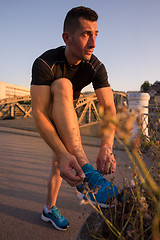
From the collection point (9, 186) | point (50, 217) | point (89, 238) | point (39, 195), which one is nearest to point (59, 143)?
point (89, 238)

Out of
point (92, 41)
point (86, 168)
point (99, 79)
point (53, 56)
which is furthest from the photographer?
point (99, 79)

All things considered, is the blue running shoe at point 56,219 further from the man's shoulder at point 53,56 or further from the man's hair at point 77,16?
the man's hair at point 77,16

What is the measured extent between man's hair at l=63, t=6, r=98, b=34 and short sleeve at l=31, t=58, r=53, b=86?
0.33m

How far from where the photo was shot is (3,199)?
88.7 inches

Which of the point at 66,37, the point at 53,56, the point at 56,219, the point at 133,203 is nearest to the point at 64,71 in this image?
the point at 53,56

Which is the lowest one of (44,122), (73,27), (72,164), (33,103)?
(72,164)

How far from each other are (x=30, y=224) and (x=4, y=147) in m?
3.39

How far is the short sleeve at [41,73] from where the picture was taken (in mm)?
1431

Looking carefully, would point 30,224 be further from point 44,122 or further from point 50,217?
point 44,122

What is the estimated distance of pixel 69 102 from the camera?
132 centimetres

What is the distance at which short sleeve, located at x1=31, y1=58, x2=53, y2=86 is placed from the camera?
1.43 meters

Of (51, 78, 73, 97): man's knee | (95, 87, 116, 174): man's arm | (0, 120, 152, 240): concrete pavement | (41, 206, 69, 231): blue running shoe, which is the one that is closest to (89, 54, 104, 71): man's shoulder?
(95, 87, 116, 174): man's arm

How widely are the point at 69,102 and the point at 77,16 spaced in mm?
680

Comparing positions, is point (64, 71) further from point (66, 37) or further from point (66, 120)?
point (66, 120)
